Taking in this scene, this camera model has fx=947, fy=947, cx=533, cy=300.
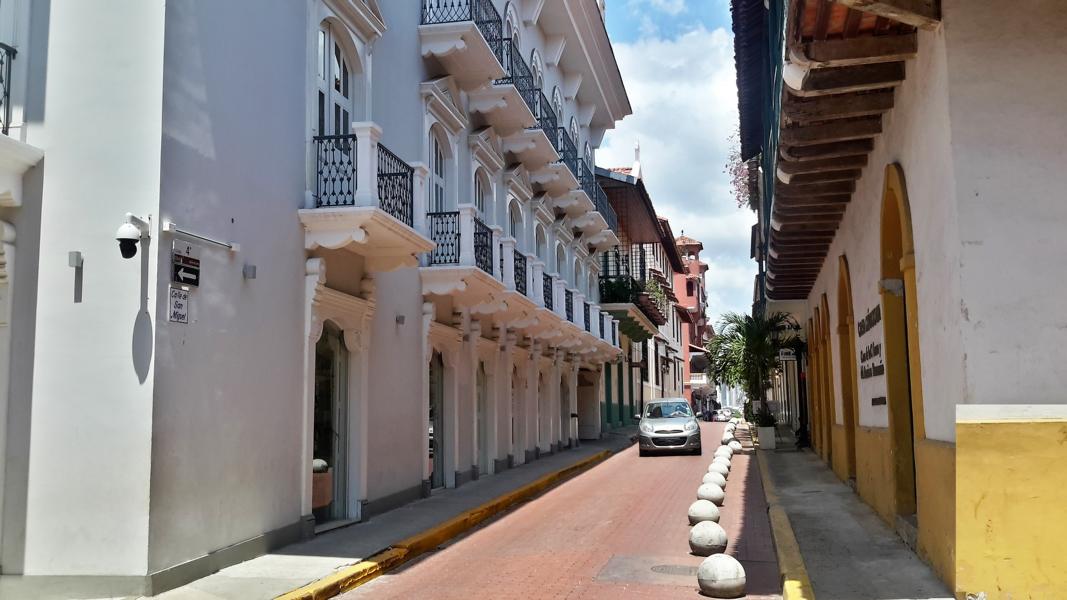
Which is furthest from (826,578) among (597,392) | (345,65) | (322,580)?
(597,392)

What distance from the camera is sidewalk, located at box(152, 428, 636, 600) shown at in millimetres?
8555

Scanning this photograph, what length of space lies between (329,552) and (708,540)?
13.7ft

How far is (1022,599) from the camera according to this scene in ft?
20.6

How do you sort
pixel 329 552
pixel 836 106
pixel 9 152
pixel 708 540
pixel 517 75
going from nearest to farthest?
pixel 9 152, pixel 836 106, pixel 708 540, pixel 329 552, pixel 517 75

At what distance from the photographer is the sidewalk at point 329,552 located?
8555mm

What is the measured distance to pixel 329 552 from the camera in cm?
1053

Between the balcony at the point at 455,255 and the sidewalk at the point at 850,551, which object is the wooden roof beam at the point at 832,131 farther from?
the balcony at the point at 455,255

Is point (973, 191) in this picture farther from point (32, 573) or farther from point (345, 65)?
point (345, 65)

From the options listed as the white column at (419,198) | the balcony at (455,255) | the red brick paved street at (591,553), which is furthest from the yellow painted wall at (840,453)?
the white column at (419,198)

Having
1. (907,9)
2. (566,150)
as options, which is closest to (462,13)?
(566,150)

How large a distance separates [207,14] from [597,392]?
2836 centimetres

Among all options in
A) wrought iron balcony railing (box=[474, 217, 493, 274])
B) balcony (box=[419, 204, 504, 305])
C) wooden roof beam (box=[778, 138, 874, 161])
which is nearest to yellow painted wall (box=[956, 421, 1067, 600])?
wooden roof beam (box=[778, 138, 874, 161])

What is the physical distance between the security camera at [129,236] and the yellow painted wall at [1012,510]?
693 centimetres

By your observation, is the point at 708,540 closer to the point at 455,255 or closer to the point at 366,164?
the point at 366,164
